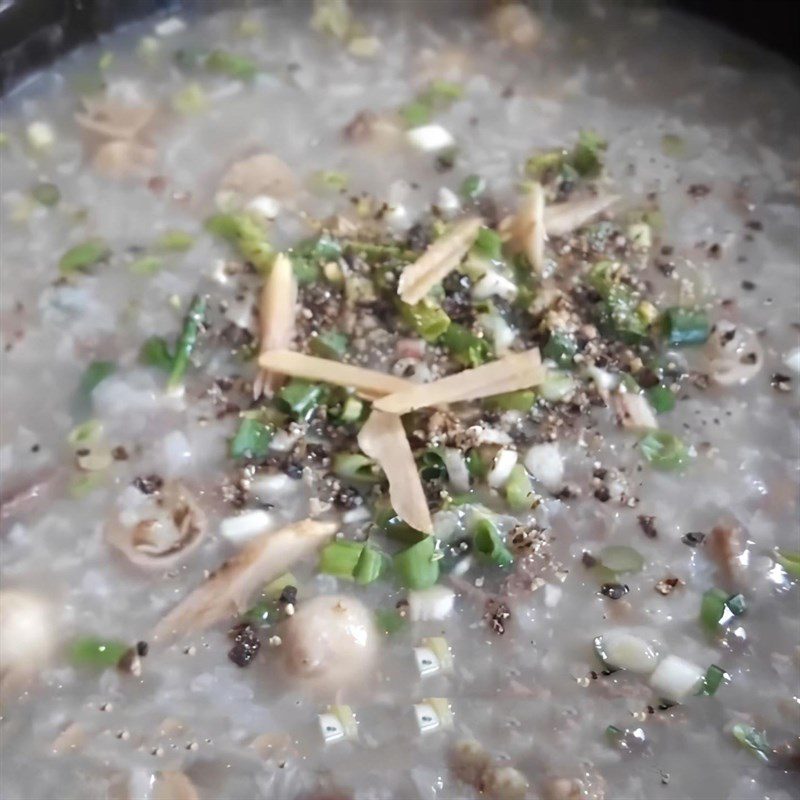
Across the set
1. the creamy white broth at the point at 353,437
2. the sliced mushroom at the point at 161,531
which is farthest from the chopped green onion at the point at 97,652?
the sliced mushroom at the point at 161,531

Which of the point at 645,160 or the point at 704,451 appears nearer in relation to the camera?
the point at 704,451

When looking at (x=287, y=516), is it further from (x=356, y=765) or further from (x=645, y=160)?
(x=645, y=160)

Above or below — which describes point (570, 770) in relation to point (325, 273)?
below

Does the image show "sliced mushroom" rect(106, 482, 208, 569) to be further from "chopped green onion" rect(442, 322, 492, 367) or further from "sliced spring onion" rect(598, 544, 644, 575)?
"sliced spring onion" rect(598, 544, 644, 575)

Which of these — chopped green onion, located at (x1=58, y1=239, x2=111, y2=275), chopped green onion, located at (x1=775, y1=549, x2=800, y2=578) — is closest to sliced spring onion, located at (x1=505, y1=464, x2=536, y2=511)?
chopped green onion, located at (x1=775, y1=549, x2=800, y2=578)

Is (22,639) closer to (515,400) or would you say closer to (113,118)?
(515,400)

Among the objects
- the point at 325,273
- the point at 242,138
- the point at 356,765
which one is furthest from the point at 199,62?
the point at 356,765

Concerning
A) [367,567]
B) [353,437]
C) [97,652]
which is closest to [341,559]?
[367,567]

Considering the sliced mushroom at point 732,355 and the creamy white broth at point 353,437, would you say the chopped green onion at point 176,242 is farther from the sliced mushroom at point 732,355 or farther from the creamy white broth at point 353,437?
the sliced mushroom at point 732,355
